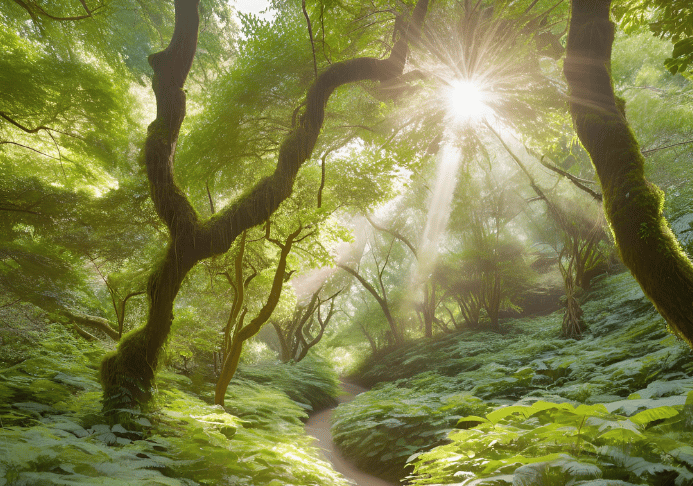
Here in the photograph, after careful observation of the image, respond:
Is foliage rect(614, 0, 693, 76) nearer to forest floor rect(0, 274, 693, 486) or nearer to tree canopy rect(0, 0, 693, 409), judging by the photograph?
tree canopy rect(0, 0, 693, 409)

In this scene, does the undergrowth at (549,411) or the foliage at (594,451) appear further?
A: the undergrowth at (549,411)

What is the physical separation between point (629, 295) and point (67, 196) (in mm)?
13559

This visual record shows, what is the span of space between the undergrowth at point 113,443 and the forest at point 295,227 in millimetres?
25

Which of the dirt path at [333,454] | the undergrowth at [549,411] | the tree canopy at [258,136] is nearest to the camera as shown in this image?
the undergrowth at [549,411]

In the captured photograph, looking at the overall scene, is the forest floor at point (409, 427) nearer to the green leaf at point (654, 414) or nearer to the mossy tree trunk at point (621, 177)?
the green leaf at point (654, 414)

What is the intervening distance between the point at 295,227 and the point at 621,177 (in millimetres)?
4562

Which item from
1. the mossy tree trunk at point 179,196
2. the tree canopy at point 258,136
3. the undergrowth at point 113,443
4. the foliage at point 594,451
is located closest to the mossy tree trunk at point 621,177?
the tree canopy at point 258,136

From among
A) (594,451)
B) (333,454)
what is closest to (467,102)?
(594,451)

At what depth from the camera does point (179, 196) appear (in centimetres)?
430

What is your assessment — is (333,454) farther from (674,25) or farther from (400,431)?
(674,25)

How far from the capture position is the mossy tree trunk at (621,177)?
7.02 feet

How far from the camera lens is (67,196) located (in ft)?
19.9

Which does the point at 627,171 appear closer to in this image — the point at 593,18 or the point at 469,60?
the point at 593,18

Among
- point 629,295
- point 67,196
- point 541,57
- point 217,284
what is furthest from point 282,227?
point 629,295
